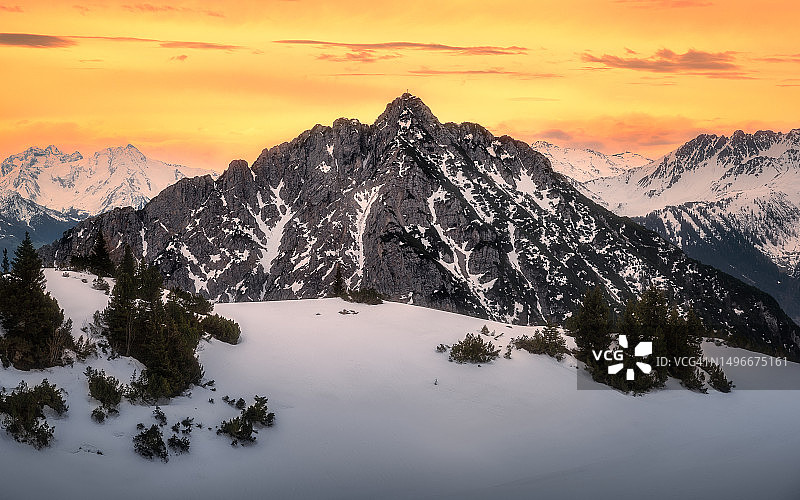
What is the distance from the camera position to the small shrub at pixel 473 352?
77.8ft

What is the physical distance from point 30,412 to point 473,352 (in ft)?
47.9

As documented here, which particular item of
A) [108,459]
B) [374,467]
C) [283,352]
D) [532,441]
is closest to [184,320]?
[283,352]

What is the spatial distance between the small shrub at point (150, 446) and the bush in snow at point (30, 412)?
1853mm

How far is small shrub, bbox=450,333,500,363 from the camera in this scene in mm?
23719

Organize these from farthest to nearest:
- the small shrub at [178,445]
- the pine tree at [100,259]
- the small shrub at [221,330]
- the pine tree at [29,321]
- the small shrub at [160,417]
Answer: the pine tree at [100,259]
the small shrub at [221,330]
the pine tree at [29,321]
the small shrub at [160,417]
the small shrub at [178,445]

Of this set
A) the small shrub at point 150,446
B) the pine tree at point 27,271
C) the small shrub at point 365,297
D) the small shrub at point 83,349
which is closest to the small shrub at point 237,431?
the small shrub at point 150,446

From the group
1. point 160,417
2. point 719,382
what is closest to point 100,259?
point 160,417

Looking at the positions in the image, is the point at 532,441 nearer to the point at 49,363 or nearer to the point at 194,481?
the point at 194,481

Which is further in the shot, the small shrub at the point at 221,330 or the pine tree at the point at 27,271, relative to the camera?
the small shrub at the point at 221,330

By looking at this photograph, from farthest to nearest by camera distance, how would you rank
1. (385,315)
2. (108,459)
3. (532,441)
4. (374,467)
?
(385,315)
(532,441)
(374,467)
(108,459)

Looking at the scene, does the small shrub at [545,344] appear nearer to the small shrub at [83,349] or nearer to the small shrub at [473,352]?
the small shrub at [473,352]

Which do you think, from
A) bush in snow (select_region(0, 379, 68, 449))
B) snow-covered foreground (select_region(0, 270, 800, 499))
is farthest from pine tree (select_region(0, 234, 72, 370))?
bush in snow (select_region(0, 379, 68, 449))

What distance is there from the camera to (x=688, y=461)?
17812mm

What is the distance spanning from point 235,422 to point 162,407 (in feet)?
6.86
